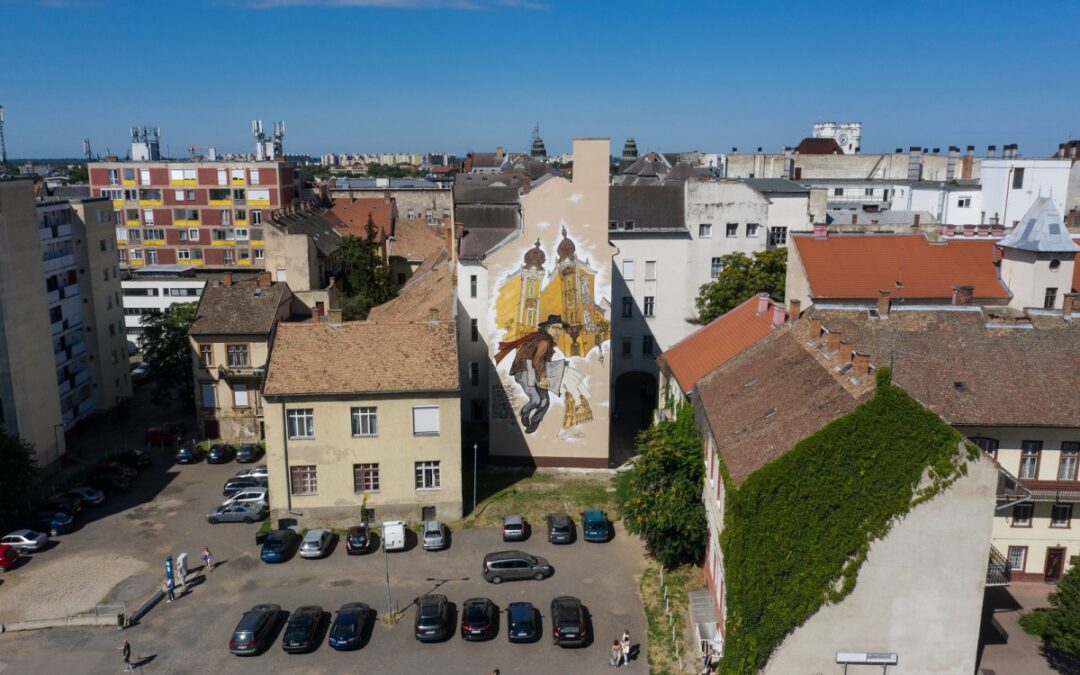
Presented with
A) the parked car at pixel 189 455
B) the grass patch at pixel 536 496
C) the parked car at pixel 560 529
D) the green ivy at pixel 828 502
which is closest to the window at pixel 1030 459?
the green ivy at pixel 828 502

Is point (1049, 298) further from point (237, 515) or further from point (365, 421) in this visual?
point (237, 515)

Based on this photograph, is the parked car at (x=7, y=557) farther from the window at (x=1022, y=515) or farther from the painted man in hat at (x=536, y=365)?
the window at (x=1022, y=515)

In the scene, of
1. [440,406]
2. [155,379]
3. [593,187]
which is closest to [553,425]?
[440,406]

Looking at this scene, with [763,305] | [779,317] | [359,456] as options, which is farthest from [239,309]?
[779,317]

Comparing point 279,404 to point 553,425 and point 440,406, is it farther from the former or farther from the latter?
point 553,425

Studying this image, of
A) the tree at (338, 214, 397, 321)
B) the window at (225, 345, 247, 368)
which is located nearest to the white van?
the window at (225, 345, 247, 368)
